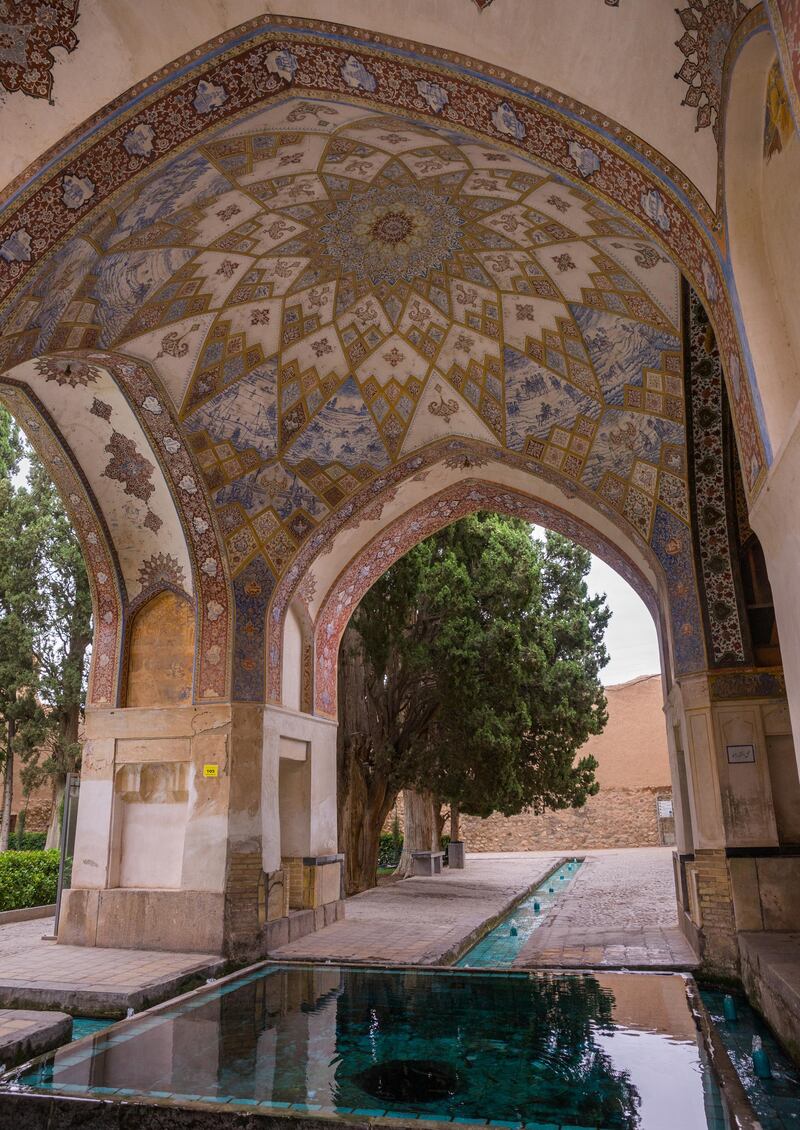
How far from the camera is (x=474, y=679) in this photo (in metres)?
12.2

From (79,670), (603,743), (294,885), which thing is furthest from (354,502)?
(603,743)

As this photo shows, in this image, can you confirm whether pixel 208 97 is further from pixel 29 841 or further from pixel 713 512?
pixel 29 841

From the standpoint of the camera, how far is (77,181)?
4.75 meters

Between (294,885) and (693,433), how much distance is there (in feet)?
20.6

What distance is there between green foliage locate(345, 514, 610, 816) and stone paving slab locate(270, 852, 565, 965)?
55.2 inches

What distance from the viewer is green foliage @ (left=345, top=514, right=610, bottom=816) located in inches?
482

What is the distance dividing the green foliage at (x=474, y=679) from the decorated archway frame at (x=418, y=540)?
2.05 m

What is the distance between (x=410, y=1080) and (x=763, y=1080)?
2.02 m

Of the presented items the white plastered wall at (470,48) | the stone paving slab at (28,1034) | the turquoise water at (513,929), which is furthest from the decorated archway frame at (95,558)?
the turquoise water at (513,929)

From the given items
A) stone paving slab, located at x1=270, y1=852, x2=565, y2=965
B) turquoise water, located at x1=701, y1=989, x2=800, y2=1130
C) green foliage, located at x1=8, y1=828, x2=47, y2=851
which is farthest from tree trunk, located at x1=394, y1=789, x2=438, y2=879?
green foliage, located at x1=8, y1=828, x2=47, y2=851

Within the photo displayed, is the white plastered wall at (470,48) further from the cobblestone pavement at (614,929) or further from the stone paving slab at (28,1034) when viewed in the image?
the cobblestone pavement at (614,929)

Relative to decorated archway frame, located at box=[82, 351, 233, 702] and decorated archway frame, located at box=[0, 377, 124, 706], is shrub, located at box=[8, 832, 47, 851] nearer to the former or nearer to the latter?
decorated archway frame, located at box=[0, 377, 124, 706]

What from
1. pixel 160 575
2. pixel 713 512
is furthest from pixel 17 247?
pixel 713 512

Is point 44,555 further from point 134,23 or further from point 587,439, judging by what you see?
point 134,23
